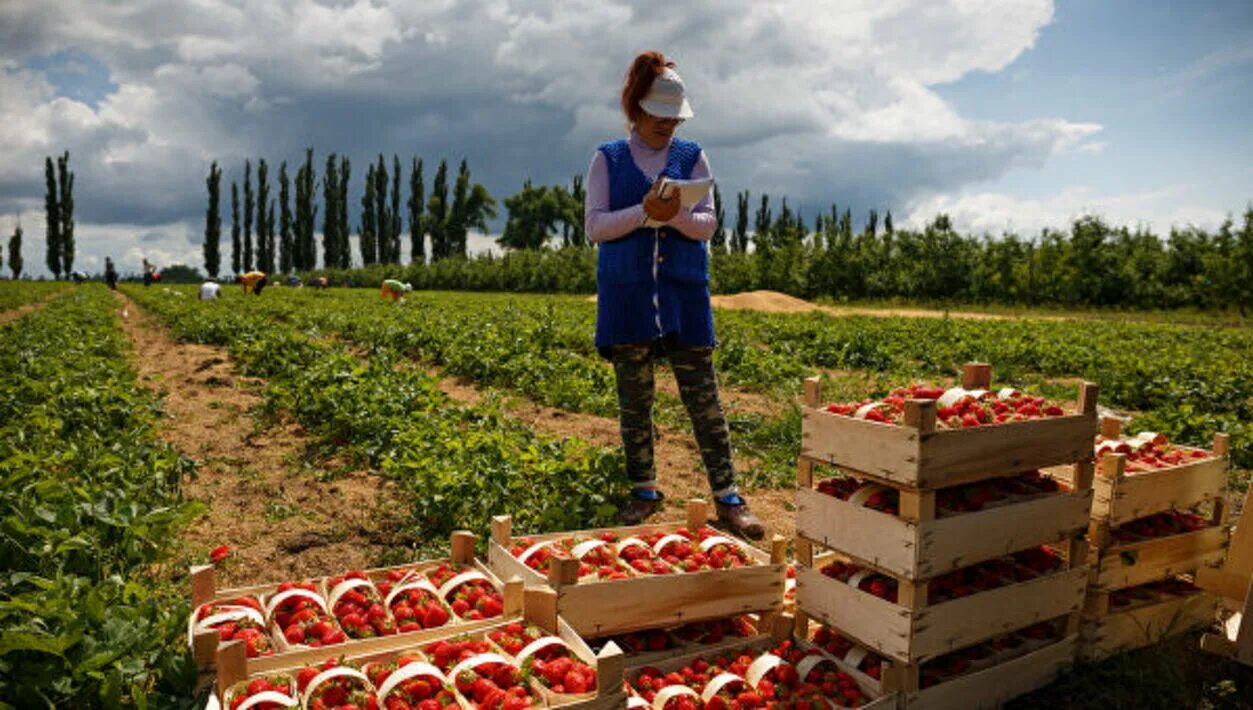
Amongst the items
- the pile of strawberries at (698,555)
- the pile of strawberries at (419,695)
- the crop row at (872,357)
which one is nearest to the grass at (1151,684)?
the pile of strawberries at (698,555)

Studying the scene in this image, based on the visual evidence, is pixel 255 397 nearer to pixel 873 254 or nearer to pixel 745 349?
pixel 745 349

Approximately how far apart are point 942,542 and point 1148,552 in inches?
61.9

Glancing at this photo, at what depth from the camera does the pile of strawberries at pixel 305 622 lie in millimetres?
2896

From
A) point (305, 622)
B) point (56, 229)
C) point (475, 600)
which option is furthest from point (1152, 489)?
point (56, 229)

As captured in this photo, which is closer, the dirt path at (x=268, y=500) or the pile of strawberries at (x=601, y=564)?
the pile of strawberries at (x=601, y=564)

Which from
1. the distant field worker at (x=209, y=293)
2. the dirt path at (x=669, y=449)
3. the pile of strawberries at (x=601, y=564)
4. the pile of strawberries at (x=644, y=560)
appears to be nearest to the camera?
the pile of strawberries at (x=601, y=564)

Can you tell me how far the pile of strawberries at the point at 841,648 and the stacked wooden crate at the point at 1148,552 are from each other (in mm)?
1149

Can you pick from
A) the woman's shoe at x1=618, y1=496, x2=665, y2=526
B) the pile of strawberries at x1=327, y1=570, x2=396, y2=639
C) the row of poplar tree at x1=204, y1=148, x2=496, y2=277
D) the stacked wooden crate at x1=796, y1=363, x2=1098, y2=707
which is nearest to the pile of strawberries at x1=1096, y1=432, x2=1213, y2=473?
the stacked wooden crate at x1=796, y1=363, x2=1098, y2=707

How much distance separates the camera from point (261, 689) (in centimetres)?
250

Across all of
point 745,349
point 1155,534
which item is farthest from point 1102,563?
point 745,349

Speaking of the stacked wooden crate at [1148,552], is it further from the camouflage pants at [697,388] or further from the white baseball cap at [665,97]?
the white baseball cap at [665,97]

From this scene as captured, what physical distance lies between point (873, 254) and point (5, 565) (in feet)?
141

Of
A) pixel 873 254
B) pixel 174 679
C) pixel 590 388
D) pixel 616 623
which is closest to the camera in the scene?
pixel 174 679

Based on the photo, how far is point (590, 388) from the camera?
984 cm
